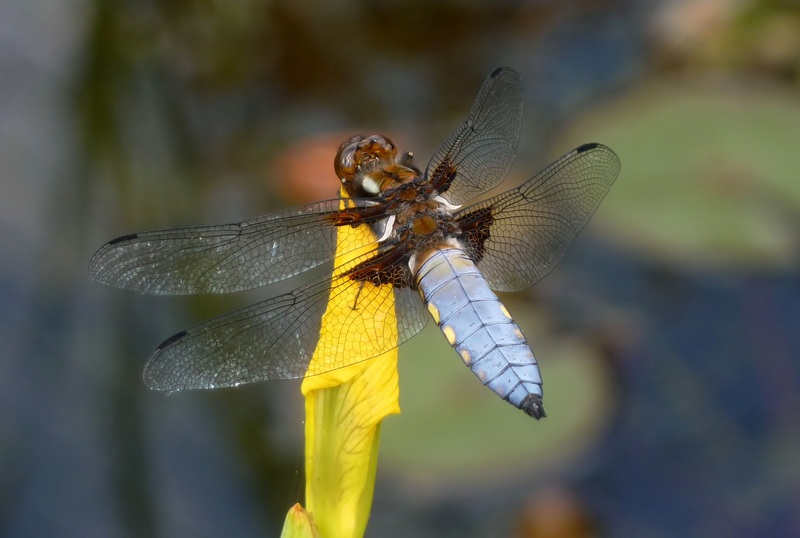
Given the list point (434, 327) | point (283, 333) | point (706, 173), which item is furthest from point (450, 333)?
point (706, 173)

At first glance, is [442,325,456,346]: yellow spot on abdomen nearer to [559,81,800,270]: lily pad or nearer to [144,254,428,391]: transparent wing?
[144,254,428,391]: transparent wing

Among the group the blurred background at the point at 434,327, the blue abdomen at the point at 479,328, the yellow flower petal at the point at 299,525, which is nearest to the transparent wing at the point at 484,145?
the blue abdomen at the point at 479,328

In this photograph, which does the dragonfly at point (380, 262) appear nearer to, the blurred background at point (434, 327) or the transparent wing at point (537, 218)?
the transparent wing at point (537, 218)

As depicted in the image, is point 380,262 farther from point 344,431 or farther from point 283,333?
point 344,431

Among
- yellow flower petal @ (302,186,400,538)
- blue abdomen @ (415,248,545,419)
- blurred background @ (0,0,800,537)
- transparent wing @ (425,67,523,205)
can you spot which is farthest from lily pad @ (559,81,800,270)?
yellow flower petal @ (302,186,400,538)

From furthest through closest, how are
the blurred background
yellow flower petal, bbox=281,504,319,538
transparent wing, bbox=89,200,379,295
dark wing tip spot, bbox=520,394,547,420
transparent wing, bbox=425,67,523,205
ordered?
the blurred background < transparent wing, bbox=425,67,523,205 < transparent wing, bbox=89,200,379,295 < dark wing tip spot, bbox=520,394,547,420 < yellow flower petal, bbox=281,504,319,538

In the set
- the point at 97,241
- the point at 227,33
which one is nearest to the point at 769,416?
the point at 97,241
